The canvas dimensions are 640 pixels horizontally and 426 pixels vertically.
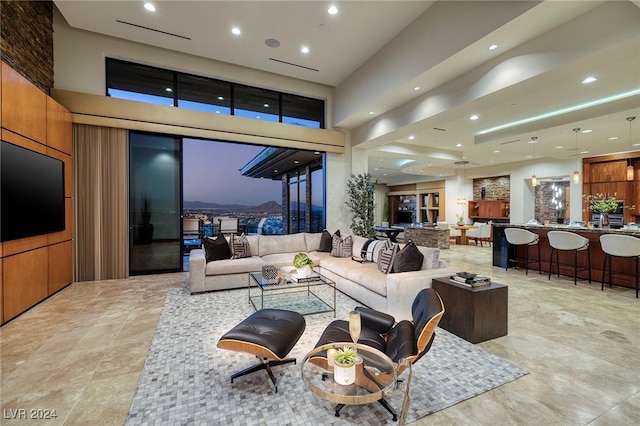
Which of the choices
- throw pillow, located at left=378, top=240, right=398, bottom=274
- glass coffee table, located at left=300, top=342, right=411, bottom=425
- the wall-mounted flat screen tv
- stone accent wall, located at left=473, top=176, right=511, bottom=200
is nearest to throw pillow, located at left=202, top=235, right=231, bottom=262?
the wall-mounted flat screen tv

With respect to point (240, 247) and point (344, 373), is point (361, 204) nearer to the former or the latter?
point (240, 247)

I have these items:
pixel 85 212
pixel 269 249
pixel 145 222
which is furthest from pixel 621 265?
pixel 85 212

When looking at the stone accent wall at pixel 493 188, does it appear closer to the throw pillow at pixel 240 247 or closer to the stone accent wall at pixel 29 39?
Result: the throw pillow at pixel 240 247

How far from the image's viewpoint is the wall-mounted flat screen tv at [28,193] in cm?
318

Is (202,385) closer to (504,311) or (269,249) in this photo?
(504,311)

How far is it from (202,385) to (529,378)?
2645mm

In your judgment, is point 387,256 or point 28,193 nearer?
point 28,193

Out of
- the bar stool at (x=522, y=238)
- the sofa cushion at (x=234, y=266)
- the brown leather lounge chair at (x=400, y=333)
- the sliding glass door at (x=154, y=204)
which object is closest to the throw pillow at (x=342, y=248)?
the sofa cushion at (x=234, y=266)

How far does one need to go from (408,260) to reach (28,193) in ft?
16.3

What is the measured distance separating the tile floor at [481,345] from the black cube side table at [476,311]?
0.12 meters

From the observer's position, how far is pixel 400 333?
Result: 2.21 metres

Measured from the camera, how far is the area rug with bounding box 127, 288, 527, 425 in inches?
72.8

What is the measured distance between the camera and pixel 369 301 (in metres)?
3.87

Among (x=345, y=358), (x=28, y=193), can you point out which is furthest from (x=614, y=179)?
(x=28, y=193)
